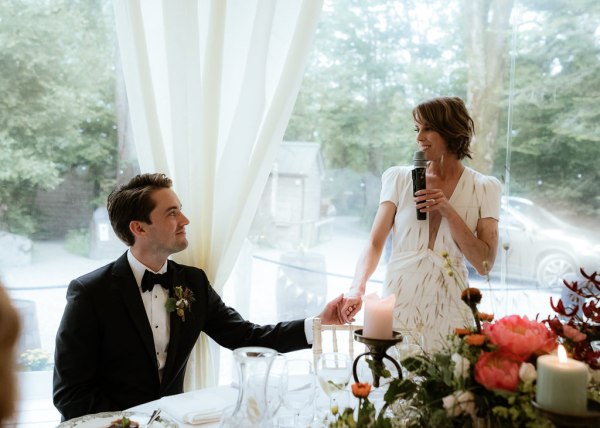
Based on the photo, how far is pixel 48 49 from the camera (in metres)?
3.00

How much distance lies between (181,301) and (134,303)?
179 mm

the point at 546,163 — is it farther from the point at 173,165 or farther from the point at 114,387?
the point at 114,387

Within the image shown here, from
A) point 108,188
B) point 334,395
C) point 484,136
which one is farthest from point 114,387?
point 484,136

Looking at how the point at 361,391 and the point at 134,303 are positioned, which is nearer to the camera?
the point at 361,391

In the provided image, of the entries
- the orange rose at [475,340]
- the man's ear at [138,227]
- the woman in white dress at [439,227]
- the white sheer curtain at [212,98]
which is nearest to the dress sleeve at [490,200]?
the woman in white dress at [439,227]

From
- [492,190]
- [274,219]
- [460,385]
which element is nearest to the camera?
[460,385]

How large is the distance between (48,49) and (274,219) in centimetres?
143

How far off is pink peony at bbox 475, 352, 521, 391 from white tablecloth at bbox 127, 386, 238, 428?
82cm

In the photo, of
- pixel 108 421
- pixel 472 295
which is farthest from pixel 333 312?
pixel 472 295

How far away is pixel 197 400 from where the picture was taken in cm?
180

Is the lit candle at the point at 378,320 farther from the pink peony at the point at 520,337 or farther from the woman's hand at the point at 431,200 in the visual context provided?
the woman's hand at the point at 431,200

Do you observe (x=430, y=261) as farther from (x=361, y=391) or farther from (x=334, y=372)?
(x=361, y=391)

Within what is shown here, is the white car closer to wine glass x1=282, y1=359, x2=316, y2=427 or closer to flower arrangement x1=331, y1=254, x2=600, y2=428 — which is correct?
wine glass x1=282, y1=359, x2=316, y2=427

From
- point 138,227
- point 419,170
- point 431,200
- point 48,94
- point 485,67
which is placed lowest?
point 138,227
